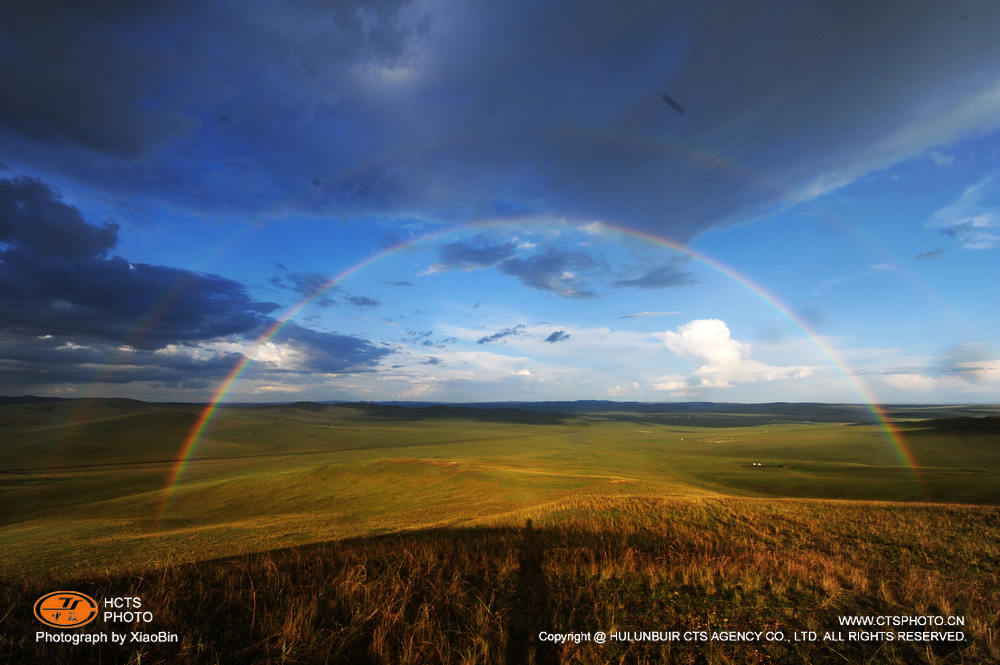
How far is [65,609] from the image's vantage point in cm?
471

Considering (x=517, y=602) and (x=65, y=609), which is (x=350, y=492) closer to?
(x=65, y=609)

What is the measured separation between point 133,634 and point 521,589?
4653 mm

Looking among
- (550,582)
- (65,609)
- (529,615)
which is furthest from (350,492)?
(529,615)

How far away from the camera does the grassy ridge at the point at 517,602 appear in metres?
4.51

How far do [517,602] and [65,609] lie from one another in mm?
5314

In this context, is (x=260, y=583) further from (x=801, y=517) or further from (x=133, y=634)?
(x=801, y=517)

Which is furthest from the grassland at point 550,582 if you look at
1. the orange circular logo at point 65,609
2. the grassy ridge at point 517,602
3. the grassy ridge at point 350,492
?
the grassy ridge at point 350,492

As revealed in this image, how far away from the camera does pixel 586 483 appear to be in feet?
120

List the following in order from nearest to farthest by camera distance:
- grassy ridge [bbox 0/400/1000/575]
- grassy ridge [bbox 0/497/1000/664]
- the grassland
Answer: grassy ridge [bbox 0/497/1000/664]
the grassland
grassy ridge [bbox 0/400/1000/575]

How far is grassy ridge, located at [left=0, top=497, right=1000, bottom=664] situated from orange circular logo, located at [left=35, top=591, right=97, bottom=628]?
0.58 feet

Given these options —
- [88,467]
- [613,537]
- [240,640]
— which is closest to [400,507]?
[613,537]

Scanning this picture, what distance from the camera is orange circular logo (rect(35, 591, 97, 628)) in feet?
14.9

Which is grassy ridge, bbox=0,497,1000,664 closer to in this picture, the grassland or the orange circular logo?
the grassland

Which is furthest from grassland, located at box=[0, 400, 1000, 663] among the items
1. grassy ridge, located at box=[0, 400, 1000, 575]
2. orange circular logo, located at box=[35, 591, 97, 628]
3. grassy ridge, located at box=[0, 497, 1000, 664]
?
grassy ridge, located at box=[0, 400, 1000, 575]
